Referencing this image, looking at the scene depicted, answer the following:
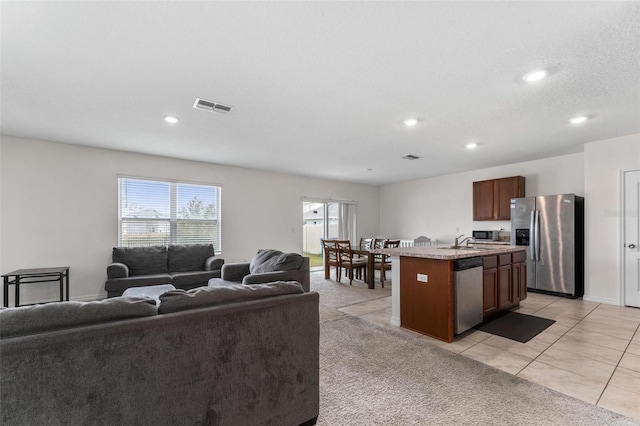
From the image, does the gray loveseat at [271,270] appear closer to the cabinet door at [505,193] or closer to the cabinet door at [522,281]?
the cabinet door at [522,281]

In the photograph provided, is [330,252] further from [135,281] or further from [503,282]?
[135,281]

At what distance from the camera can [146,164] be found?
5133mm

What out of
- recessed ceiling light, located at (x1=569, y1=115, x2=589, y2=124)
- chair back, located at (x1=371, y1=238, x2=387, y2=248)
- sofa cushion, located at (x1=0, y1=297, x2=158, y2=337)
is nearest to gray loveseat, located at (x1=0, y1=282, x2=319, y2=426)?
sofa cushion, located at (x1=0, y1=297, x2=158, y2=337)

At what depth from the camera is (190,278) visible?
4387 millimetres

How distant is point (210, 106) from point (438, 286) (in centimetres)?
310

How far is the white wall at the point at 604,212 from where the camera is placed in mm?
4160

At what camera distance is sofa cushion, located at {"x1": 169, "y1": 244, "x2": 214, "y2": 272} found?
4.82 metres

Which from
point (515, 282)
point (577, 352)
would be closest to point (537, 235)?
point (515, 282)

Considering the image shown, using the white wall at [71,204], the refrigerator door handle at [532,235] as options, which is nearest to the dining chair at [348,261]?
the white wall at [71,204]

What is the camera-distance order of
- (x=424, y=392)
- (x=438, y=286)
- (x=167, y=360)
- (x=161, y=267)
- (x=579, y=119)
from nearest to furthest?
1. (x=167, y=360)
2. (x=424, y=392)
3. (x=438, y=286)
4. (x=579, y=119)
5. (x=161, y=267)

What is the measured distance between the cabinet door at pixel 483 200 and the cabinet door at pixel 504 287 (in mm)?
2530

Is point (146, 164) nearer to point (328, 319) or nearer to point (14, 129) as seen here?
point (14, 129)

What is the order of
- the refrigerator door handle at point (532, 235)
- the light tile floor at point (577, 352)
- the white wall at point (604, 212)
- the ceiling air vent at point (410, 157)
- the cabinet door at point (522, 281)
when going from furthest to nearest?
the ceiling air vent at point (410, 157) → the refrigerator door handle at point (532, 235) → the white wall at point (604, 212) → the cabinet door at point (522, 281) → the light tile floor at point (577, 352)

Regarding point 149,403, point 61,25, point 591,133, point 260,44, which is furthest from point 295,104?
point 591,133
